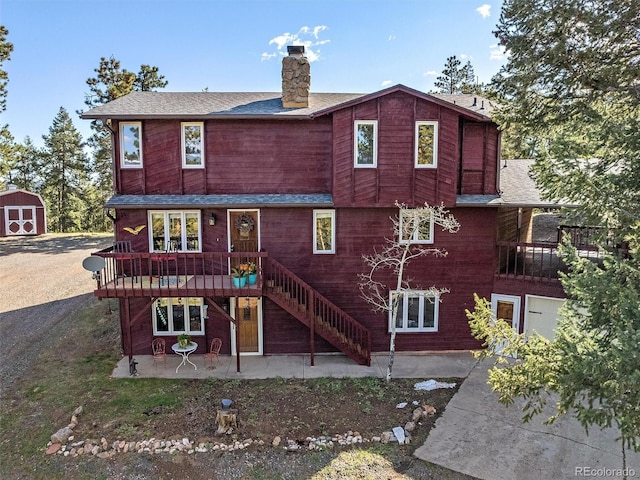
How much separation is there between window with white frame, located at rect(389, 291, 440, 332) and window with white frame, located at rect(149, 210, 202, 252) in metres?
6.48

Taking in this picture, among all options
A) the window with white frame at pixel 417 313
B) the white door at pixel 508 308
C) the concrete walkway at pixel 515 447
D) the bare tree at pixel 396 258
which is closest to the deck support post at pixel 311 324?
the bare tree at pixel 396 258

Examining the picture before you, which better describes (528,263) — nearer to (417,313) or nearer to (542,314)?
(542,314)

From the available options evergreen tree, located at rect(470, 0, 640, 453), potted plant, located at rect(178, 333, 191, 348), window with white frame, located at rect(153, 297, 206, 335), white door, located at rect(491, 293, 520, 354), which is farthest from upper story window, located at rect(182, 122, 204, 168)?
white door, located at rect(491, 293, 520, 354)

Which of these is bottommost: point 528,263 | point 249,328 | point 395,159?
point 249,328

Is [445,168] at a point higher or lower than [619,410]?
higher

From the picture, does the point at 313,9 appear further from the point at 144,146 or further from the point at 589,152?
the point at 589,152

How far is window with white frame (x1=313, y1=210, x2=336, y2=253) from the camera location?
12.0 metres

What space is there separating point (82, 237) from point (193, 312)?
24.1 meters

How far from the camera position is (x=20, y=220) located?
29.5m

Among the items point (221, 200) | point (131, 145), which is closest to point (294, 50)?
point (221, 200)

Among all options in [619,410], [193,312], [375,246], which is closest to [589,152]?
[619,410]

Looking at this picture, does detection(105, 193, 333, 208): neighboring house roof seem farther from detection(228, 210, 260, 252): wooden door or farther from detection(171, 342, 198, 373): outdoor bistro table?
detection(171, 342, 198, 373): outdoor bistro table

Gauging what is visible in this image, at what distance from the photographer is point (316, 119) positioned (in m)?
11.8

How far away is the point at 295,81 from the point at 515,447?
36.2 feet
